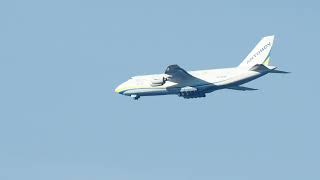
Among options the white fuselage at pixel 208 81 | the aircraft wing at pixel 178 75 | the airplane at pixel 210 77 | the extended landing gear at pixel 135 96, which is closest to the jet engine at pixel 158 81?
the airplane at pixel 210 77

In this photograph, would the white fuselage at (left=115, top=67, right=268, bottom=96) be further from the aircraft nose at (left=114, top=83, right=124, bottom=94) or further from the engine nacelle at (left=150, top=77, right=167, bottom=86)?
the aircraft nose at (left=114, top=83, right=124, bottom=94)

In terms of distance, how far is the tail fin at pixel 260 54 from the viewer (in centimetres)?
12088

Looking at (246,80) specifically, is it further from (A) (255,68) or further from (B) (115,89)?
(B) (115,89)

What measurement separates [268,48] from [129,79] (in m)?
16.8

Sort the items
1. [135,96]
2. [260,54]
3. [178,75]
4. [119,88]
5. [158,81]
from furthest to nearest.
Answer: [119,88] → [135,96] → [158,81] → [260,54] → [178,75]

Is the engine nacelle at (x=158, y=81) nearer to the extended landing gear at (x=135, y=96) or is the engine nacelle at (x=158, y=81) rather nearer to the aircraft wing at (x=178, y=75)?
the aircraft wing at (x=178, y=75)

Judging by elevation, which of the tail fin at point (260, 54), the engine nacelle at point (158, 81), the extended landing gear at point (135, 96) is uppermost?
the tail fin at point (260, 54)

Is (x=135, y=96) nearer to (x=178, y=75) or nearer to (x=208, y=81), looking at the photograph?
(x=178, y=75)

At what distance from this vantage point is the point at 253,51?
122 meters

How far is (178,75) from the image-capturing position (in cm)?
12006

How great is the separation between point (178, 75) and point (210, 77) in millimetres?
3468

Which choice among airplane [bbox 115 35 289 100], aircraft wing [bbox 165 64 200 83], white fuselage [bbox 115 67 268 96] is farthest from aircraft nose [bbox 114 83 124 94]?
aircraft wing [bbox 165 64 200 83]

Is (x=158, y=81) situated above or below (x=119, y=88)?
below

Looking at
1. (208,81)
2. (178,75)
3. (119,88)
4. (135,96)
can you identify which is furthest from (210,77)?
(119,88)
